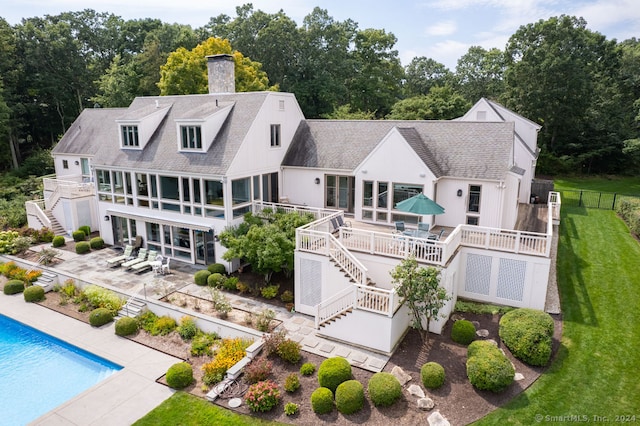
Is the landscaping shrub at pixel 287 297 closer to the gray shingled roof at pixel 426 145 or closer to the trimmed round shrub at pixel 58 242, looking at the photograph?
the gray shingled roof at pixel 426 145

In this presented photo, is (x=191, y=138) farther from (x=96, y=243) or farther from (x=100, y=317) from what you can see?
(x=100, y=317)

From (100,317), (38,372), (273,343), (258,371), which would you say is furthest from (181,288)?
(258,371)

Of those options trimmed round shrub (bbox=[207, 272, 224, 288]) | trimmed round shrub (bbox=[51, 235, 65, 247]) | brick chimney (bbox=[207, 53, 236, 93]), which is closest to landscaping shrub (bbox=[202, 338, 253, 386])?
trimmed round shrub (bbox=[207, 272, 224, 288])

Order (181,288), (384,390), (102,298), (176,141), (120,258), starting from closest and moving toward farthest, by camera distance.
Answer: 1. (384,390)
2. (102,298)
3. (181,288)
4. (120,258)
5. (176,141)

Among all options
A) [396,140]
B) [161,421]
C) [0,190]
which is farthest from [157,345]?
[0,190]

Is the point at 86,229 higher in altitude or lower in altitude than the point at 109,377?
higher

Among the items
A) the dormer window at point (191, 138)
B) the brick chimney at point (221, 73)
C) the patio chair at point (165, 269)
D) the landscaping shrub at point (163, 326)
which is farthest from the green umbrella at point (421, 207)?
the brick chimney at point (221, 73)

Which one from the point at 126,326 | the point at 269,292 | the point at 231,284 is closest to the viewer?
the point at 126,326
